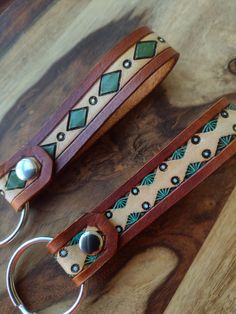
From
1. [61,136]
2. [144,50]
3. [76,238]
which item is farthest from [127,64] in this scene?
[76,238]

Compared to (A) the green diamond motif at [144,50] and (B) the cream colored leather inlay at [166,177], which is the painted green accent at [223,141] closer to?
(B) the cream colored leather inlay at [166,177]

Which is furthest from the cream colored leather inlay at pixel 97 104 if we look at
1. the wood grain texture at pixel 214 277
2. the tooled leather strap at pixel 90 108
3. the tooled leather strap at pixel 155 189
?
the wood grain texture at pixel 214 277

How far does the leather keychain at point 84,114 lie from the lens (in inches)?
27.2

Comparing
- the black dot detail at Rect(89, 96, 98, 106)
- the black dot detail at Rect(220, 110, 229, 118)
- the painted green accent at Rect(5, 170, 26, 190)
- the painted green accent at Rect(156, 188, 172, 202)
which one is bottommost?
the painted green accent at Rect(156, 188, 172, 202)

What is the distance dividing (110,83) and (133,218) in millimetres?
187

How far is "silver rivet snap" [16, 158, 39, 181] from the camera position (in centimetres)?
69

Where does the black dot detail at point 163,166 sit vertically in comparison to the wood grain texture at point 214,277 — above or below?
above

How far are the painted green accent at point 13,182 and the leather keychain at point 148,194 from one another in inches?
3.8

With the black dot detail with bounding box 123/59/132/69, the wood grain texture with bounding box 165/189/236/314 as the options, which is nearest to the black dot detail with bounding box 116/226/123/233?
the wood grain texture with bounding box 165/189/236/314

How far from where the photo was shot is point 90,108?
2.31ft

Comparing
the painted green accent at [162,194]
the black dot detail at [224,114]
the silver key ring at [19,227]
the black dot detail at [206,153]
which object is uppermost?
the silver key ring at [19,227]

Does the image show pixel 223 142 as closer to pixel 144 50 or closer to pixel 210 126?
pixel 210 126

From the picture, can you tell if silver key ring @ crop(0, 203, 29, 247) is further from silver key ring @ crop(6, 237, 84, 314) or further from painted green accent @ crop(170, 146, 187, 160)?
painted green accent @ crop(170, 146, 187, 160)

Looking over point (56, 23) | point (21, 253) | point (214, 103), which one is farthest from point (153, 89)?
point (21, 253)
